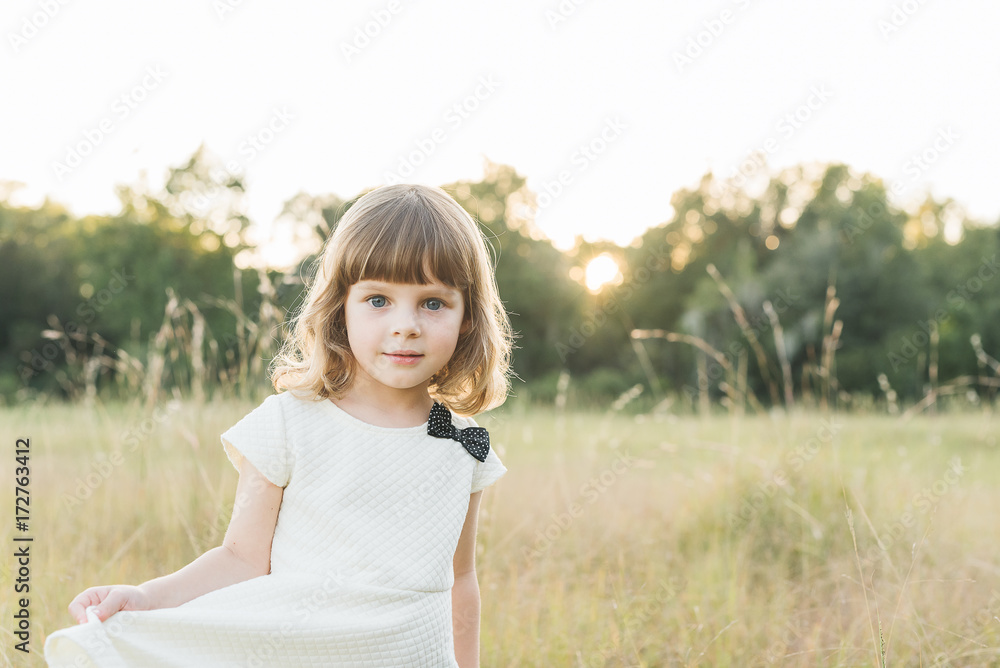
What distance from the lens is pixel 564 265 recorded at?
22.6 metres

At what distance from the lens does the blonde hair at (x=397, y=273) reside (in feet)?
4.74

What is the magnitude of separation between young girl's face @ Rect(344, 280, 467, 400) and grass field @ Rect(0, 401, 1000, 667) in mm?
1163

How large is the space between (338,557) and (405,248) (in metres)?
0.60

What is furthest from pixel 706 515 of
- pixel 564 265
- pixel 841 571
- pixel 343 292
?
pixel 564 265

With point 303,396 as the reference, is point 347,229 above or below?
above

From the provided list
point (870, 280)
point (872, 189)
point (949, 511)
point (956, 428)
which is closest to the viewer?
point (949, 511)

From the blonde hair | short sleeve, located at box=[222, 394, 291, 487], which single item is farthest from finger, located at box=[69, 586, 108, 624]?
the blonde hair

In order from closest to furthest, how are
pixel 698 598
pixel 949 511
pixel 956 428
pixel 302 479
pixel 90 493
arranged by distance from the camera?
pixel 302 479 < pixel 698 598 < pixel 90 493 < pixel 949 511 < pixel 956 428

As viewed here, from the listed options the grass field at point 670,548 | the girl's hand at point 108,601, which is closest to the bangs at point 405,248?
the girl's hand at point 108,601

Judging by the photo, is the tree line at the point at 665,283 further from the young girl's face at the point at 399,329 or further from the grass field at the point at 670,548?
the young girl's face at the point at 399,329

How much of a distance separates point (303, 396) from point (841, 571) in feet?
8.38

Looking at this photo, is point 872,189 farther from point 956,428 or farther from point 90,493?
point 90,493

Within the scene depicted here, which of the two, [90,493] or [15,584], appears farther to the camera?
[90,493]

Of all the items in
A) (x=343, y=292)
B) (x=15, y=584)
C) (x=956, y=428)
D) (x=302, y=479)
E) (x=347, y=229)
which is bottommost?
(x=956, y=428)
